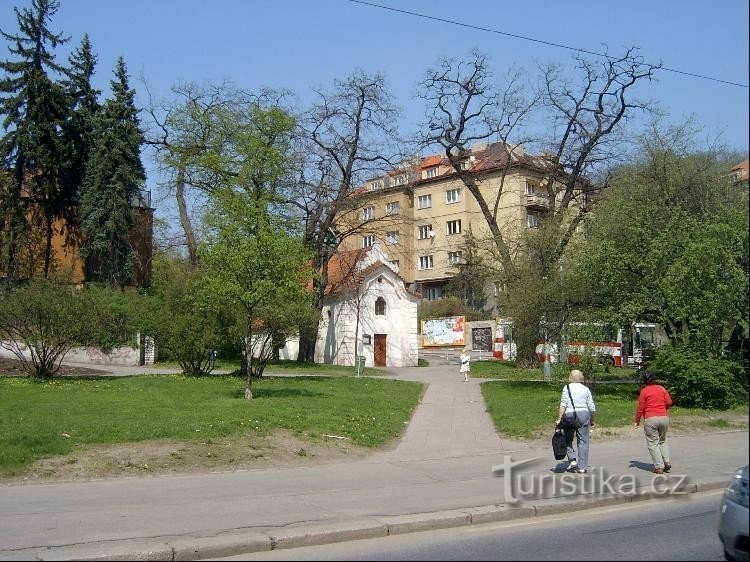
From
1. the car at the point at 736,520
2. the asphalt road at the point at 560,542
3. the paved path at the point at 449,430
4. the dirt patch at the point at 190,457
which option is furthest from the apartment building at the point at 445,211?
the car at the point at 736,520

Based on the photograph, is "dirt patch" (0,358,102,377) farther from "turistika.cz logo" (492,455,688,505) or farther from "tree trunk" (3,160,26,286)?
"turistika.cz logo" (492,455,688,505)

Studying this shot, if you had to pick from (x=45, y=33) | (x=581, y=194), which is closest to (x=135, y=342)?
(x=45, y=33)

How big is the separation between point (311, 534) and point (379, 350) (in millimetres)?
41492

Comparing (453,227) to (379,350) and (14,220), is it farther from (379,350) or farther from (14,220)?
(14,220)

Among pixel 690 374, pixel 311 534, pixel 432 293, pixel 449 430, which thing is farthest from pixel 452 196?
pixel 311 534

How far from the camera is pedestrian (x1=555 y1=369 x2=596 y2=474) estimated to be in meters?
11.9

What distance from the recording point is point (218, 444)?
13695mm

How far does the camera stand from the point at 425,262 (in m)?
76.2

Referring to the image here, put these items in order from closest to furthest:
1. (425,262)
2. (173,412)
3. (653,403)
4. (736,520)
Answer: (736,520) → (653,403) → (173,412) → (425,262)

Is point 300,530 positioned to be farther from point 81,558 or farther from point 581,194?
point 581,194

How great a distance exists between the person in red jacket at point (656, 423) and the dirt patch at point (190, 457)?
5.15m

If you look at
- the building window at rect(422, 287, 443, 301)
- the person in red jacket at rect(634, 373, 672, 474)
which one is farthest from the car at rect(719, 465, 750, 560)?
the building window at rect(422, 287, 443, 301)

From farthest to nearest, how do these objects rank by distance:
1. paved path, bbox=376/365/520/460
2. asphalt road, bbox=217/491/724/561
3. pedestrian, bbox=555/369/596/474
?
paved path, bbox=376/365/520/460 → pedestrian, bbox=555/369/596/474 → asphalt road, bbox=217/491/724/561

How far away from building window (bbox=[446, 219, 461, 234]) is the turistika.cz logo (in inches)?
2415
